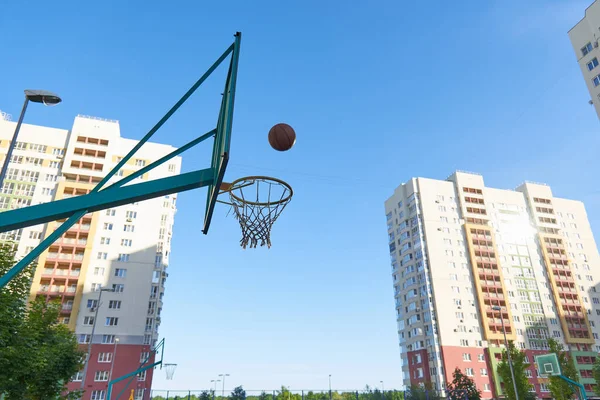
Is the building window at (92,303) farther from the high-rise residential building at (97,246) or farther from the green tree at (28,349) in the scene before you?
the green tree at (28,349)

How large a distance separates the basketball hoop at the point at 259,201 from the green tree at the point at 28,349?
11.8 meters

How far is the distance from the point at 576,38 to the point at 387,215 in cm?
4585

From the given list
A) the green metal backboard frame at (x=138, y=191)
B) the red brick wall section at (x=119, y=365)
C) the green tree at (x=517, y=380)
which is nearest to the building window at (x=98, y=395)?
the red brick wall section at (x=119, y=365)

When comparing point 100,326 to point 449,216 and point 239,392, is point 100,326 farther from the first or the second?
point 449,216

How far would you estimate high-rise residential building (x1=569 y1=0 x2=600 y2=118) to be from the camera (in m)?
46.0

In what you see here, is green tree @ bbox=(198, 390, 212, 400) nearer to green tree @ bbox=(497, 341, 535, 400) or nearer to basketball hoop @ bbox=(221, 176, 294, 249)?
green tree @ bbox=(497, 341, 535, 400)

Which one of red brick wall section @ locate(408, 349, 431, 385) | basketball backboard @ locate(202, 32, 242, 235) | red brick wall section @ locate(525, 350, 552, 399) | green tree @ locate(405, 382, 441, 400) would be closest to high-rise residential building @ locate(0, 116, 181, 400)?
green tree @ locate(405, 382, 441, 400)

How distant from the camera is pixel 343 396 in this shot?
57125 mm

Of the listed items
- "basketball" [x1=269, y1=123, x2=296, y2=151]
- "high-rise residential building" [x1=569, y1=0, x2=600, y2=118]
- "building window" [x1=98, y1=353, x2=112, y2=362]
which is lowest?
"building window" [x1=98, y1=353, x2=112, y2=362]

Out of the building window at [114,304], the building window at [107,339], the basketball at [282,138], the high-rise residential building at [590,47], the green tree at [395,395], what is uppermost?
the high-rise residential building at [590,47]

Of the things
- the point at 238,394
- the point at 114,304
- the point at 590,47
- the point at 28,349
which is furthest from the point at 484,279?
the point at 28,349

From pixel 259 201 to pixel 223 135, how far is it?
629cm

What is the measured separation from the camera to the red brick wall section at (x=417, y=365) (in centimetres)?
6775

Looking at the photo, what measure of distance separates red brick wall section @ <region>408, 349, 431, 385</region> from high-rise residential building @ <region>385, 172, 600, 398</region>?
161 mm
